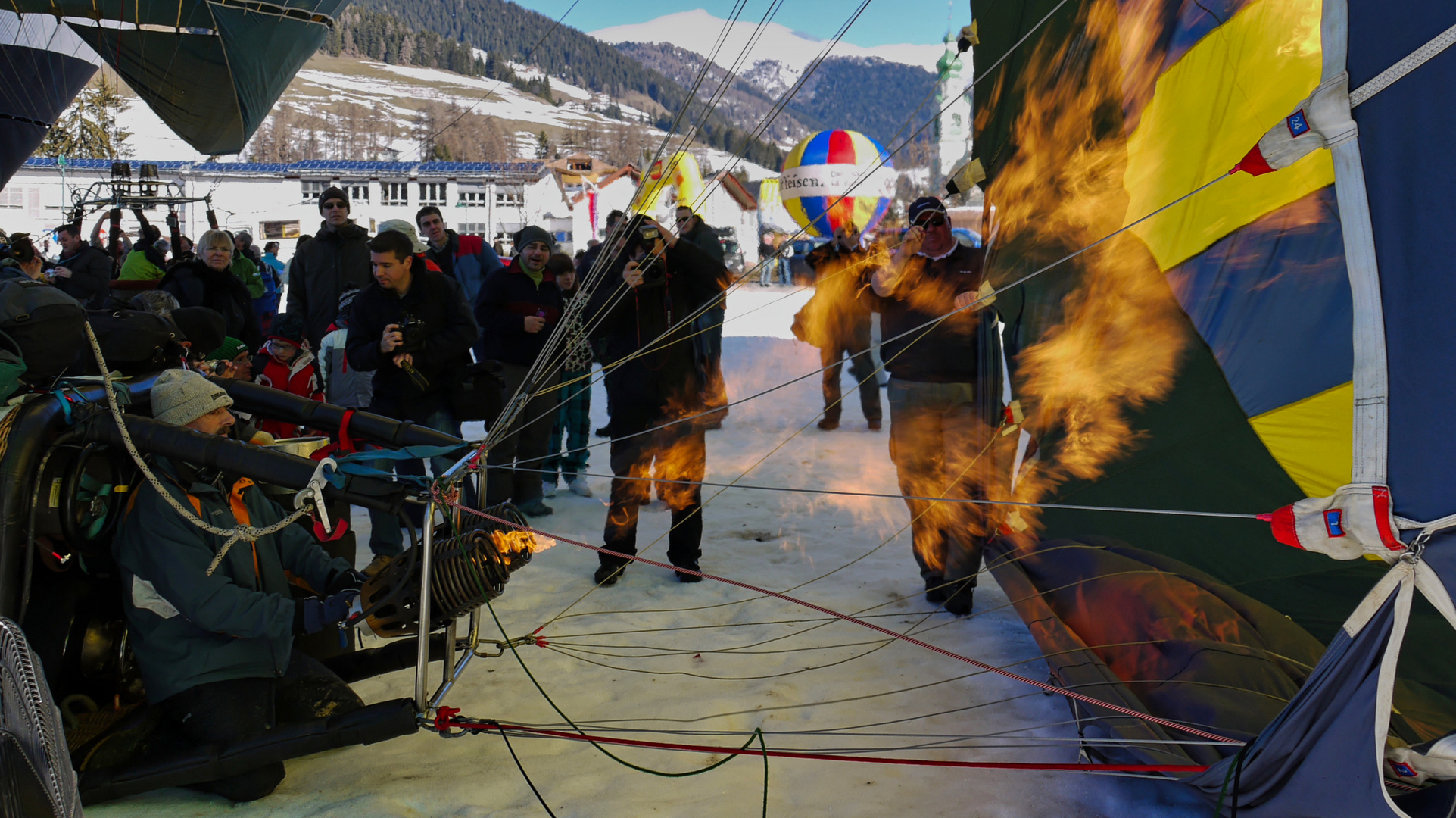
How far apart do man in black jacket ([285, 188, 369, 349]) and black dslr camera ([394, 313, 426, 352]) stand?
5.39ft

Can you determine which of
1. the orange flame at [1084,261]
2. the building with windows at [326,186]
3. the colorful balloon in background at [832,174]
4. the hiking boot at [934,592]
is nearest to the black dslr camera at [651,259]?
the orange flame at [1084,261]

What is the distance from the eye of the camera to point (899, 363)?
4.32 meters

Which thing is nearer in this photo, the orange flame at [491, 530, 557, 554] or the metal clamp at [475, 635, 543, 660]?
the orange flame at [491, 530, 557, 554]

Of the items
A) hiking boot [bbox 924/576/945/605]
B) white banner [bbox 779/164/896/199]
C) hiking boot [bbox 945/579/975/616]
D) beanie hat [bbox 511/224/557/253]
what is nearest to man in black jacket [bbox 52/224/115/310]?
beanie hat [bbox 511/224/557/253]

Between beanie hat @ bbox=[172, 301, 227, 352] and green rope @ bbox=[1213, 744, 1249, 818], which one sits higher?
beanie hat @ bbox=[172, 301, 227, 352]

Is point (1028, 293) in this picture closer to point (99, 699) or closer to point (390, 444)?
point (390, 444)

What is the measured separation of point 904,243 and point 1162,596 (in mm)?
2075

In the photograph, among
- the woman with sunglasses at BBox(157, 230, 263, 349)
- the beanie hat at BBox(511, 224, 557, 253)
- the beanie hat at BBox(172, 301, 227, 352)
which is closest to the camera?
the beanie hat at BBox(172, 301, 227, 352)

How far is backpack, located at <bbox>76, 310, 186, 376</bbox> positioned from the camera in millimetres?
3371

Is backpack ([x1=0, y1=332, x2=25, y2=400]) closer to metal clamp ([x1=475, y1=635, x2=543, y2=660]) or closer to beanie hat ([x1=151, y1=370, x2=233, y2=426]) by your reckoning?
beanie hat ([x1=151, y1=370, x2=233, y2=426])

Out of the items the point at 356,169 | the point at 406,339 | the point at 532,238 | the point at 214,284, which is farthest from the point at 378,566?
the point at 356,169

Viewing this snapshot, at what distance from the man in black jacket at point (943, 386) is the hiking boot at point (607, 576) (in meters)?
1.46

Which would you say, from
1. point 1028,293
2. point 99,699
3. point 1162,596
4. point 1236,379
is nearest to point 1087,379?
point 1028,293

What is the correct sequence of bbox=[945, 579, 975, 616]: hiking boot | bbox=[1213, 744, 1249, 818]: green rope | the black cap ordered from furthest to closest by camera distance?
the black cap < bbox=[945, 579, 975, 616]: hiking boot < bbox=[1213, 744, 1249, 818]: green rope
